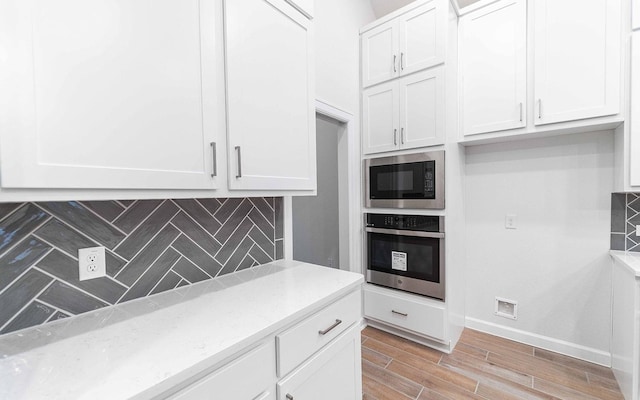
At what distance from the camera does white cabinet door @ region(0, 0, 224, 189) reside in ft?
2.14

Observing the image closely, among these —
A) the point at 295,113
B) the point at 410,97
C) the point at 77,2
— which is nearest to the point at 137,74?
the point at 77,2

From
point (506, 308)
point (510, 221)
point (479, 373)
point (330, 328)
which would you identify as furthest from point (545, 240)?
point (330, 328)

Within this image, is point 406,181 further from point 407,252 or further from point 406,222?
point 407,252

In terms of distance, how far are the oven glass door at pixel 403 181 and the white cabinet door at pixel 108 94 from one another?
1.69m

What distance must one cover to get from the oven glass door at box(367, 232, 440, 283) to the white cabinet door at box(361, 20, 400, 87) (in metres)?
1.43

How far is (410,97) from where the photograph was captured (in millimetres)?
2289

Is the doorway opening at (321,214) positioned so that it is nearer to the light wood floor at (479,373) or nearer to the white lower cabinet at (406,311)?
the white lower cabinet at (406,311)

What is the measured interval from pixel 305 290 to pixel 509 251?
209cm

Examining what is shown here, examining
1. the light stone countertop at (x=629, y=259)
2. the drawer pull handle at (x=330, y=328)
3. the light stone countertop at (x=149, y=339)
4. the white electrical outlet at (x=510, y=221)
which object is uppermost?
the white electrical outlet at (x=510, y=221)

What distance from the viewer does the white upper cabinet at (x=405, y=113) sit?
2156 mm

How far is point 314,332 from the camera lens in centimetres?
113

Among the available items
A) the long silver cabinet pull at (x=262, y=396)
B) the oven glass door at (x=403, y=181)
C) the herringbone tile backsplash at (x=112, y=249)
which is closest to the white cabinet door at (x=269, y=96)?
the herringbone tile backsplash at (x=112, y=249)

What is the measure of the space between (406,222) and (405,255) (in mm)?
288

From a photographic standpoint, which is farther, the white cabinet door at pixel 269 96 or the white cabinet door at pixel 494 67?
the white cabinet door at pixel 494 67
